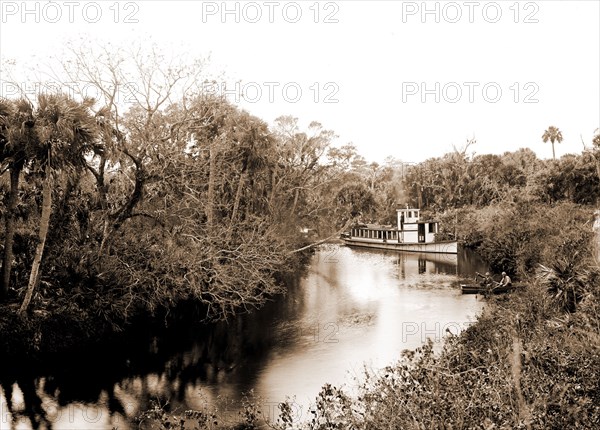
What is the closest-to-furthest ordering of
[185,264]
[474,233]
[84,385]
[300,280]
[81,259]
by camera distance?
[84,385] → [81,259] → [185,264] → [300,280] → [474,233]

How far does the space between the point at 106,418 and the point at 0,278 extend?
6.47 meters

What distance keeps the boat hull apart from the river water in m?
12.7

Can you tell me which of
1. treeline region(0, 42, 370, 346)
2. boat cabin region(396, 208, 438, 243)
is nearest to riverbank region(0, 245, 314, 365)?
treeline region(0, 42, 370, 346)

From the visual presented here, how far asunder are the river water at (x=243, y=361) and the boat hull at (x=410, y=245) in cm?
1271

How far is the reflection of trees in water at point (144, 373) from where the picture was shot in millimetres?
12258

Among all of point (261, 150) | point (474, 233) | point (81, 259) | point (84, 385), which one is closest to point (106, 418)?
point (84, 385)

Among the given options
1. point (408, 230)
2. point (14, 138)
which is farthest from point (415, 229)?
point (14, 138)

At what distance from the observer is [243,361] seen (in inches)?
596

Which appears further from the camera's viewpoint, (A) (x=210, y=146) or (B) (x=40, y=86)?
(A) (x=210, y=146)

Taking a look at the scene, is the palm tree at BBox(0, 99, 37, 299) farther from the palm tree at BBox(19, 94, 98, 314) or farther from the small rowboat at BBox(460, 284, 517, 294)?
the small rowboat at BBox(460, 284, 517, 294)

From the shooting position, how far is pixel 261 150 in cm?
2447

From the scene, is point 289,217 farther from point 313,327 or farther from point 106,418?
point 106,418

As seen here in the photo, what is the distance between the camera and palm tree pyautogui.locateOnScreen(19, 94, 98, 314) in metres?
13.8

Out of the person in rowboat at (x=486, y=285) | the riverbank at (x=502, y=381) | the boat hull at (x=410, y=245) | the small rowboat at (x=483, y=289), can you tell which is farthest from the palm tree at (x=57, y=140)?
the boat hull at (x=410, y=245)
